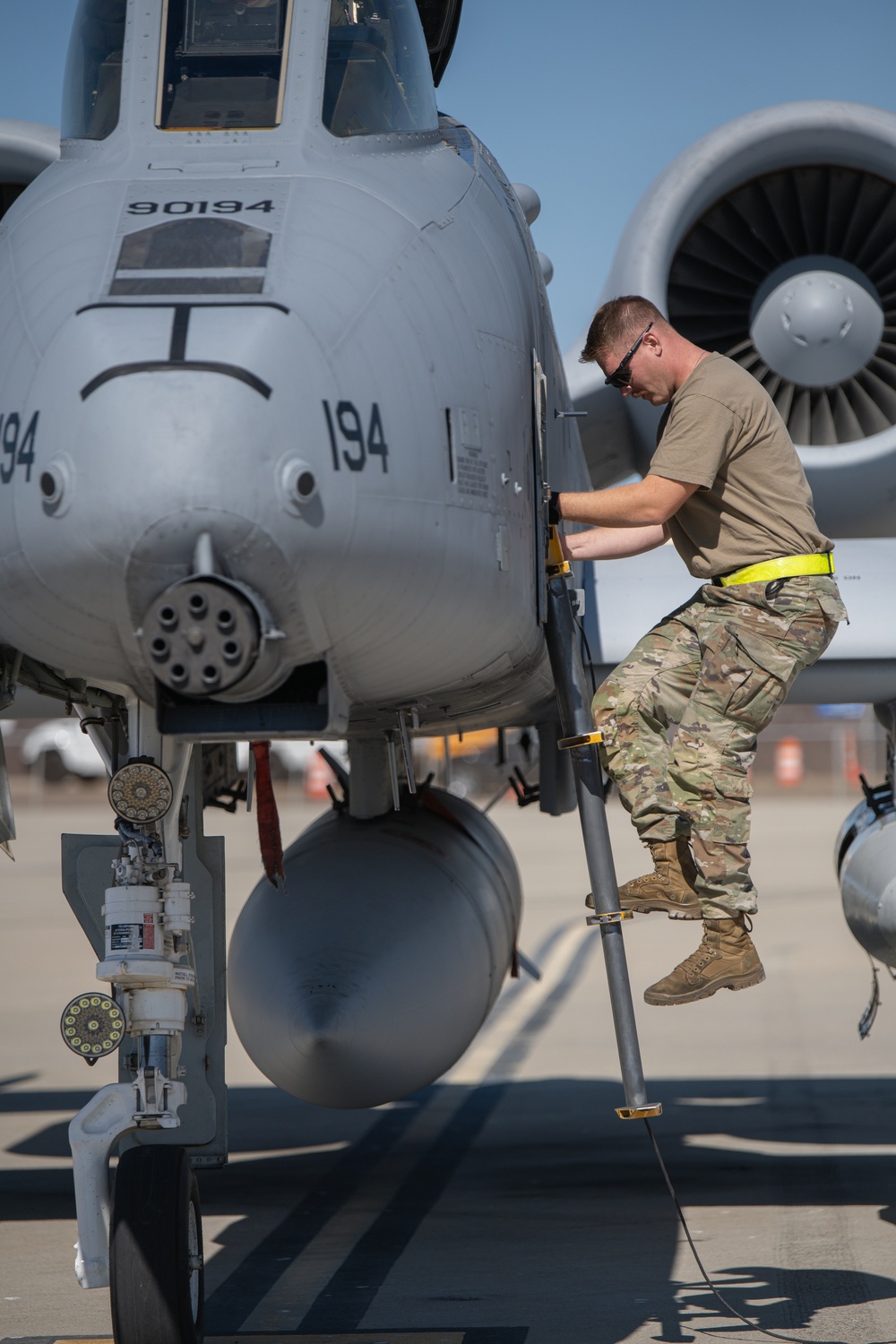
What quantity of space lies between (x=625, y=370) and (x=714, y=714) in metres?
0.86

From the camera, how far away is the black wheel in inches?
130

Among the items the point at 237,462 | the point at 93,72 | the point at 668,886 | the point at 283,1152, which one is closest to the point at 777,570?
the point at 668,886

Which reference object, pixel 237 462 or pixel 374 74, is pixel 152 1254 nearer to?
pixel 237 462

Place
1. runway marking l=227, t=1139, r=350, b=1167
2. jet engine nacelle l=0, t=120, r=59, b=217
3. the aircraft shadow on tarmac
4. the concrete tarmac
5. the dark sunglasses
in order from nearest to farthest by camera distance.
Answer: the dark sunglasses, the concrete tarmac, the aircraft shadow on tarmac, jet engine nacelle l=0, t=120, r=59, b=217, runway marking l=227, t=1139, r=350, b=1167

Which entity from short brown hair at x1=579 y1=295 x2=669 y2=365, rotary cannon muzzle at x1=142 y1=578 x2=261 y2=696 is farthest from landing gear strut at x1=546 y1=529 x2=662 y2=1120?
rotary cannon muzzle at x1=142 y1=578 x2=261 y2=696

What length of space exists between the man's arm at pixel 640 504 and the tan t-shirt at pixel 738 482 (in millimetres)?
90

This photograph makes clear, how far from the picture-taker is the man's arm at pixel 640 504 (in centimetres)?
366

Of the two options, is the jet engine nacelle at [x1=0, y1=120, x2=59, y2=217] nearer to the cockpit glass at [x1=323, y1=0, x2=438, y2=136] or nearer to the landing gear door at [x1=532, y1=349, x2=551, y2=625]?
the cockpit glass at [x1=323, y1=0, x2=438, y2=136]

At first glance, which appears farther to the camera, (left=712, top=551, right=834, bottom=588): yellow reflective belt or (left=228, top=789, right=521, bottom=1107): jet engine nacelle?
(left=228, top=789, right=521, bottom=1107): jet engine nacelle

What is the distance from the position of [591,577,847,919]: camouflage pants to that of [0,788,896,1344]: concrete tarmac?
1.43m

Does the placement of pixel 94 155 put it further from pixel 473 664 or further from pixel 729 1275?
pixel 729 1275

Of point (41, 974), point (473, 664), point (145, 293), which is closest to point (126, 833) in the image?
point (473, 664)

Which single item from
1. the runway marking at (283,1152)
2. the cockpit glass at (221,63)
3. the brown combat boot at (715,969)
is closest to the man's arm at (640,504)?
the brown combat boot at (715,969)

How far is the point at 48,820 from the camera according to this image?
3306 centimetres
